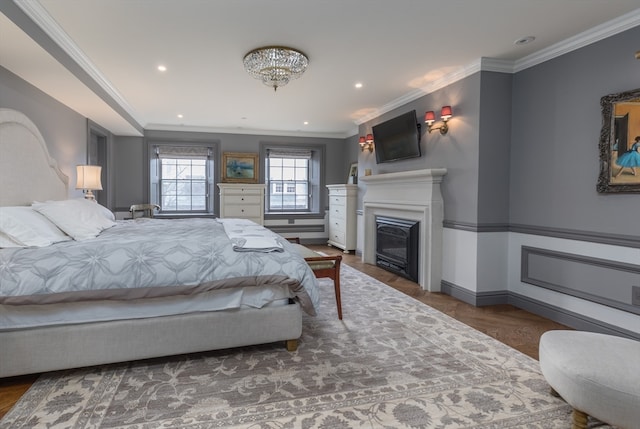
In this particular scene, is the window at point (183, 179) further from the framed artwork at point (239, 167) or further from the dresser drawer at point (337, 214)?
the dresser drawer at point (337, 214)

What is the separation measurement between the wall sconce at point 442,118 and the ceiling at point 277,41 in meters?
0.35

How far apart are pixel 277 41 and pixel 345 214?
3938 millimetres

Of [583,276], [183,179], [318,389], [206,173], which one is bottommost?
[318,389]

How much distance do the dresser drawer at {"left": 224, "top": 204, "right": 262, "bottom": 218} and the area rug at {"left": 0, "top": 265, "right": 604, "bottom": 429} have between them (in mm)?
4428

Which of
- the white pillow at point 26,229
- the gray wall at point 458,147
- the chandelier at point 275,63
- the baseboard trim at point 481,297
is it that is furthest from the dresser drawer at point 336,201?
the white pillow at point 26,229

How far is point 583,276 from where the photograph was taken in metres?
2.95

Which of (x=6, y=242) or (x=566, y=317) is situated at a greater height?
(x=6, y=242)

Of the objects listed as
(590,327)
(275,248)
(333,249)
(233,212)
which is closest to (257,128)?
(233,212)

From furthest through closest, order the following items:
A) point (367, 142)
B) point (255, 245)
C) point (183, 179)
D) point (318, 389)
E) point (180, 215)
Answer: point (183, 179), point (180, 215), point (367, 142), point (255, 245), point (318, 389)

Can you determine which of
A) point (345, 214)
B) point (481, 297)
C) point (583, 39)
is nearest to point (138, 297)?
point (481, 297)

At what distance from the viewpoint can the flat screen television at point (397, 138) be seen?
14.7 feet

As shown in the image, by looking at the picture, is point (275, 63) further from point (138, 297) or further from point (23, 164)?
point (23, 164)

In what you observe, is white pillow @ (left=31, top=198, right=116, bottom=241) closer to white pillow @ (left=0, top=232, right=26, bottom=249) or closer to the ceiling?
white pillow @ (left=0, top=232, right=26, bottom=249)

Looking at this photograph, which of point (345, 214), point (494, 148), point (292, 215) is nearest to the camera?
point (494, 148)
